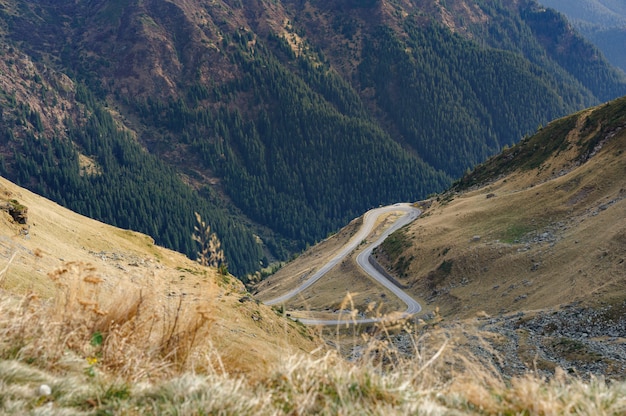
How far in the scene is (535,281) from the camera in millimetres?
52062

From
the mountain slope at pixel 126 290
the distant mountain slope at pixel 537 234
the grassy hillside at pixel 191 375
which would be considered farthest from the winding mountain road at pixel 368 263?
the grassy hillside at pixel 191 375

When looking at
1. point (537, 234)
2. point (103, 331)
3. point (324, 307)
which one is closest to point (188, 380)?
point (103, 331)

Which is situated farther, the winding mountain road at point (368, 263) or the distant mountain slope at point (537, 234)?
the winding mountain road at point (368, 263)

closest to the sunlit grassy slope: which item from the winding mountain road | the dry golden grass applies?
the dry golden grass

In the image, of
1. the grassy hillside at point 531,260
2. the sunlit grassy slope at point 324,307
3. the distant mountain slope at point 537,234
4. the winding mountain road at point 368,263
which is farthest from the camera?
the winding mountain road at point 368,263

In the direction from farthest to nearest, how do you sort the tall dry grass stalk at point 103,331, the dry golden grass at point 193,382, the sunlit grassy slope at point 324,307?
the tall dry grass stalk at point 103,331
the sunlit grassy slope at point 324,307
the dry golden grass at point 193,382

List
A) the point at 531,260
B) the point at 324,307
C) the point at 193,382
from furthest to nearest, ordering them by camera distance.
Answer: the point at 324,307, the point at 531,260, the point at 193,382

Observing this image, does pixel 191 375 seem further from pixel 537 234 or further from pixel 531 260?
pixel 537 234

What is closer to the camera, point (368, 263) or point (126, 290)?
point (126, 290)

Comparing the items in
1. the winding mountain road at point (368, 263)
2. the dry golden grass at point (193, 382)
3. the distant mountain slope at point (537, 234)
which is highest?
the dry golden grass at point (193, 382)

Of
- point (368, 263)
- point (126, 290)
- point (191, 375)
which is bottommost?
point (368, 263)

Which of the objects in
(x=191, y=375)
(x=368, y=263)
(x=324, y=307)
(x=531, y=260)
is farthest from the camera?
(x=368, y=263)

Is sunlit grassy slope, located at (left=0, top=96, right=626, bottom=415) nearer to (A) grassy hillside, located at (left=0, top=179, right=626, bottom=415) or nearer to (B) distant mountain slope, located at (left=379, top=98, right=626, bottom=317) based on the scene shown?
(A) grassy hillside, located at (left=0, top=179, right=626, bottom=415)

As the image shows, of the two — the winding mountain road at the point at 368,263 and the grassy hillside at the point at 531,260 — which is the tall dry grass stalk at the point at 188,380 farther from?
the winding mountain road at the point at 368,263
